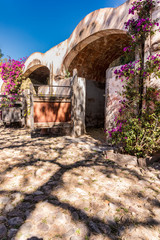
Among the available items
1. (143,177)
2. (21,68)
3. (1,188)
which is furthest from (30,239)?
(21,68)

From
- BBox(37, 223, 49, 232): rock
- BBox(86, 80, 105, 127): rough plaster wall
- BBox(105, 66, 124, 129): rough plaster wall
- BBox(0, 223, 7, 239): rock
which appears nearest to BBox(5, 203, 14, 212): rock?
BBox(0, 223, 7, 239): rock

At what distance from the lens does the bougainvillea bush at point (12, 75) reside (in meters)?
10.5

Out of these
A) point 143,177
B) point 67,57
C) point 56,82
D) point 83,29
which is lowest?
point 143,177

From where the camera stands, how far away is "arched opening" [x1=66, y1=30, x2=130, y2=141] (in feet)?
20.4

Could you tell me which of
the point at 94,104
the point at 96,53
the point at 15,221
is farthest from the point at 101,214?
the point at 96,53

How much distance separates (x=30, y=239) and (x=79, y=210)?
58 cm

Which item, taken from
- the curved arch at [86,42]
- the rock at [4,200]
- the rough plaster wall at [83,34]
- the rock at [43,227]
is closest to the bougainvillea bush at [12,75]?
the rough plaster wall at [83,34]

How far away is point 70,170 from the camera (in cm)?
278

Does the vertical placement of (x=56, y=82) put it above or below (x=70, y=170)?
above

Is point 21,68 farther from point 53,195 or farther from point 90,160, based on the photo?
point 53,195

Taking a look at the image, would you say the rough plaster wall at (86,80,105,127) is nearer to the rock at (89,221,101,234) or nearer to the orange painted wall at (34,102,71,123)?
the orange painted wall at (34,102,71,123)

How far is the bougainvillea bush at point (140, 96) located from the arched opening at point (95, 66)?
201cm

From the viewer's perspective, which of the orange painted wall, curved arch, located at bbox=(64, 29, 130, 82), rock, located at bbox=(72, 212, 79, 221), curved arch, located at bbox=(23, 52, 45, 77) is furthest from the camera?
curved arch, located at bbox=(23, 52, 45, 77)

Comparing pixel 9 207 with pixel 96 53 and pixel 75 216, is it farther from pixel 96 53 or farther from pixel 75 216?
pixel 96 53
